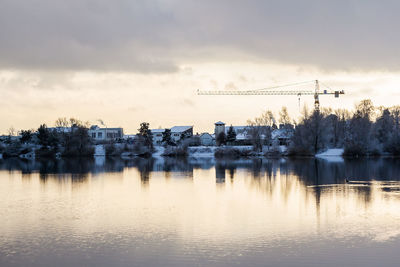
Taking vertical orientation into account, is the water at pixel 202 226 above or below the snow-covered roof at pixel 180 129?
below

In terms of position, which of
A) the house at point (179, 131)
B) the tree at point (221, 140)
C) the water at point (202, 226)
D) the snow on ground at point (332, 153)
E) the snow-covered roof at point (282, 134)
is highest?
the house at point (179, 131)

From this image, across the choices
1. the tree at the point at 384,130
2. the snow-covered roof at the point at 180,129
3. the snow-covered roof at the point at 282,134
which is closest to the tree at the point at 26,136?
the snow-covered roof at the point at 180,129

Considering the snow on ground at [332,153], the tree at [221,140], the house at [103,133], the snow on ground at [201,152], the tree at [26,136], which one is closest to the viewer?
the snow on ground at [332,153]

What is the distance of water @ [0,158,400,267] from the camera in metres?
14.7

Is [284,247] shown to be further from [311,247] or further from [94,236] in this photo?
[94,236]

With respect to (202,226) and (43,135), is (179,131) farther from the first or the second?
(202,226)

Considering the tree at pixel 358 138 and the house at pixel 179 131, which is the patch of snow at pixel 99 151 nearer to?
the house at pixel 179 131

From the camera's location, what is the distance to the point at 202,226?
757 inches

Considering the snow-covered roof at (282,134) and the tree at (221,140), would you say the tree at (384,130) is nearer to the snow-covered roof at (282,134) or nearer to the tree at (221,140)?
the snow-covered roof at (282,134)

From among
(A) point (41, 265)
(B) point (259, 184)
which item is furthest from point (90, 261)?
(B) point (259, 184)

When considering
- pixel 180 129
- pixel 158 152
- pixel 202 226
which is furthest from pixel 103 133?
pixel 202 226

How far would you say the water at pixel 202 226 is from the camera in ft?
48.3

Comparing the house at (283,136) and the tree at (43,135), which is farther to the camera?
the house at (283,136)

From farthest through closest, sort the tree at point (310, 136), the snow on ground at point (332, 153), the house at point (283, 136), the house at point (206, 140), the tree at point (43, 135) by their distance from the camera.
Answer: the house at point (206, 140), the house at point (283, 136), the tree at point (43, 135), the tree at point (310, 136), the snow on ground at point (332, 153)
